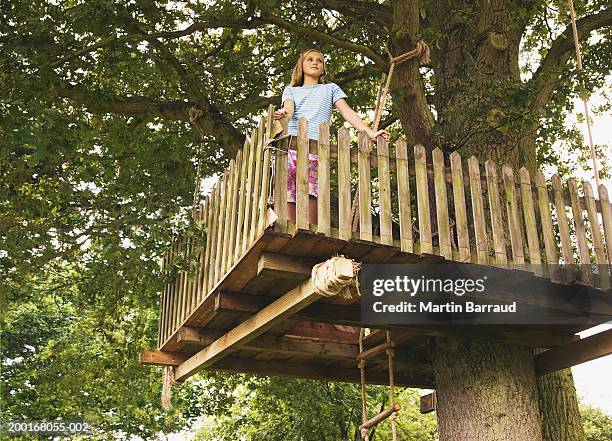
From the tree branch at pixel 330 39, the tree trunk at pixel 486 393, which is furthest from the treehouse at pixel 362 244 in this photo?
the tree branch at pixel 330 39

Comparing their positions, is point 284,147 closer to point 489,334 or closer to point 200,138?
point 489,334

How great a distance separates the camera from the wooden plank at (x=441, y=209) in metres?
4.25

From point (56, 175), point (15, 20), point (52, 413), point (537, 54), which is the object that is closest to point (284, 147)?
point (15, 20)

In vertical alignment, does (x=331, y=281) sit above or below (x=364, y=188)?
below

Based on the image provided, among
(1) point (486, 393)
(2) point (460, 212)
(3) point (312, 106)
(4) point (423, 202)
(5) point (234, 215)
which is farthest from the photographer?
(1) point (486, 393)

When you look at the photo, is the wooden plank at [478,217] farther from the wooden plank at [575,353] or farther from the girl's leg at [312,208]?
the wooden plank at [575,353]

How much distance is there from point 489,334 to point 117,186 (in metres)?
4.86

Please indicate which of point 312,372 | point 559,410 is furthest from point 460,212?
point 312,372

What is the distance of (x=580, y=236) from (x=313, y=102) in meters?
2.06

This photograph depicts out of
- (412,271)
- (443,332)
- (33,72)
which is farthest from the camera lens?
(33,72)

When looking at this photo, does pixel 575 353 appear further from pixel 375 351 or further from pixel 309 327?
pixel 309 327

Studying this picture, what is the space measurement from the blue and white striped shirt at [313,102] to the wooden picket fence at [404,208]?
0.49m

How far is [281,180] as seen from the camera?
3953 mm

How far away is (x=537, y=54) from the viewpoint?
447 inches
